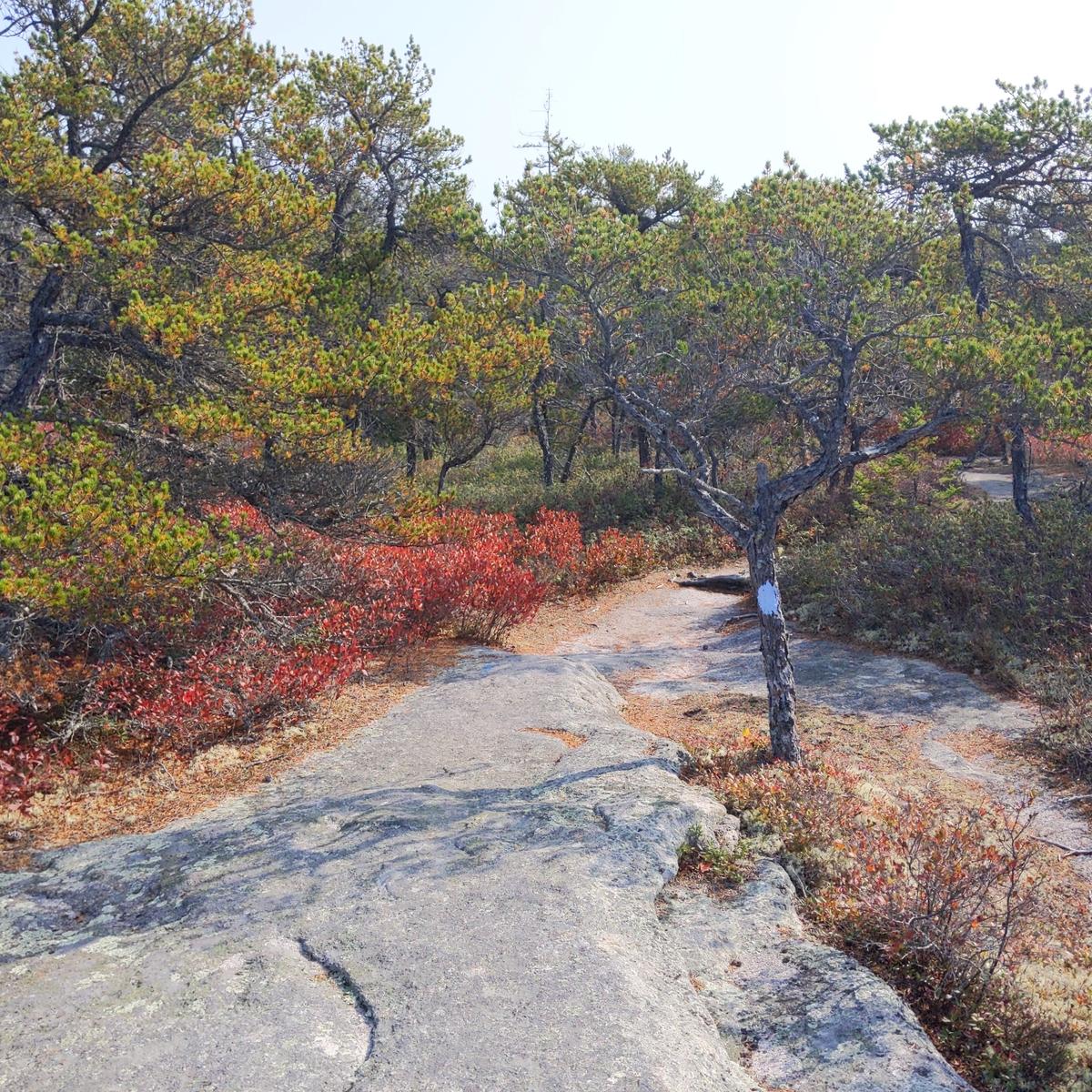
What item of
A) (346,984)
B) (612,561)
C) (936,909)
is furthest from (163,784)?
(612,561)

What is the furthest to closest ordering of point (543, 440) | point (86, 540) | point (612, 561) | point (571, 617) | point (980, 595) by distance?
point (543, 440)
point (612, 561)
point (571, 617)
point (980, 595)
point (86, 540)

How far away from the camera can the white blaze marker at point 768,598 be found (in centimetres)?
791

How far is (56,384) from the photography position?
9.53 metres

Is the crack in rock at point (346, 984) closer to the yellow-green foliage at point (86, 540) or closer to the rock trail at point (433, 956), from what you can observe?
the rock trail at point (433, 956)

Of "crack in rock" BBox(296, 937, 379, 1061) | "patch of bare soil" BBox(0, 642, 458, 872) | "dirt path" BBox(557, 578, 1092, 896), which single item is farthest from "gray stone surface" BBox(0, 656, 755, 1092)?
"dirt path" BBox(557, 578, 1092, 896)

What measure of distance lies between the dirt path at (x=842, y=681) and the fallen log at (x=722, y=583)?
44 centimetres

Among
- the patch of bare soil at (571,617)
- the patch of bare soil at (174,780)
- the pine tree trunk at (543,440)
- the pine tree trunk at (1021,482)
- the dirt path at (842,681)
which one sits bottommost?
the dirt path at (842,681)

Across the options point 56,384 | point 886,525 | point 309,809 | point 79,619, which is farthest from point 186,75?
point 886,525

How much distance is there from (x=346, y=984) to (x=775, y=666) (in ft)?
16.2

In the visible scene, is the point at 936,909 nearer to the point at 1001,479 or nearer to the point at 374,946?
the point at 374,946

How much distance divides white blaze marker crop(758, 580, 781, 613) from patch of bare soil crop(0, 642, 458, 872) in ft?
13.3

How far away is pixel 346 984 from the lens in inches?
171

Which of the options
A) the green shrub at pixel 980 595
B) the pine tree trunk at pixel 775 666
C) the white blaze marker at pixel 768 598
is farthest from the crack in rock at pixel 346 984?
the green shrub at pixel 980 595

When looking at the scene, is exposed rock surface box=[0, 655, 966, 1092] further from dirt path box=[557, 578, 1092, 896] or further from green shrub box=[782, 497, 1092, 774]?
green shrub box=[782, 497, 1092, 774]
